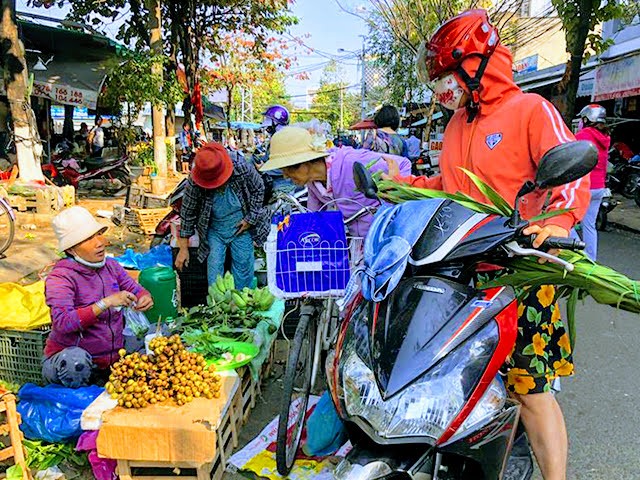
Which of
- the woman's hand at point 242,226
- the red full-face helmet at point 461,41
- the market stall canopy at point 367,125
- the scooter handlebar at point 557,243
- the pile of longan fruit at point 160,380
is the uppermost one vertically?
the red full-face helmet at point 461,41

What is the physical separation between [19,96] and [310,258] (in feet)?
29.6

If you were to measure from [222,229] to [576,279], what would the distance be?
335 centimetres

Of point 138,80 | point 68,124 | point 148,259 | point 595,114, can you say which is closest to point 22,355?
point 148,259

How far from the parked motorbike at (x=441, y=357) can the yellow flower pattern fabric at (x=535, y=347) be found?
0.35 meters

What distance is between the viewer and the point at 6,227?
657 cm

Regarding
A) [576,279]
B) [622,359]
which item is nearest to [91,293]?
[576,279]

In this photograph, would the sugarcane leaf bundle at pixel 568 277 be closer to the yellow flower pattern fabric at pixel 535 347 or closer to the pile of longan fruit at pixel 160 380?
the yellow flower pattern fabric at pixel 535 347

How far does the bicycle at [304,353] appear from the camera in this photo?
2.74 metres

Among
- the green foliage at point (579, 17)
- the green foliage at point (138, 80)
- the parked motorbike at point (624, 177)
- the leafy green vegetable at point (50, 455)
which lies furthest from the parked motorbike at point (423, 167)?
the leafy green vegetable at point (50, 455)

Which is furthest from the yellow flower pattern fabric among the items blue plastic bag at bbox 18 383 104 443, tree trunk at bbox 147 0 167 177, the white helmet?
tree trunk at bbox 147 0 167 177

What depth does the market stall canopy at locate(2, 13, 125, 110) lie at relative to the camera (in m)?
12.9

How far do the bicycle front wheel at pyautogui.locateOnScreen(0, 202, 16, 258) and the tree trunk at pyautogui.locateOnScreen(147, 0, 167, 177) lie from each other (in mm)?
6099

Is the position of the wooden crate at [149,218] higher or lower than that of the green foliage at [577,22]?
lower

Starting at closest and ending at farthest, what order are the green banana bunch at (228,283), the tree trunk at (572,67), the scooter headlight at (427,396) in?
the scooter headlight at (427,396) < the green banana bunch at (228,283) < the tree trunk at (572,67)
